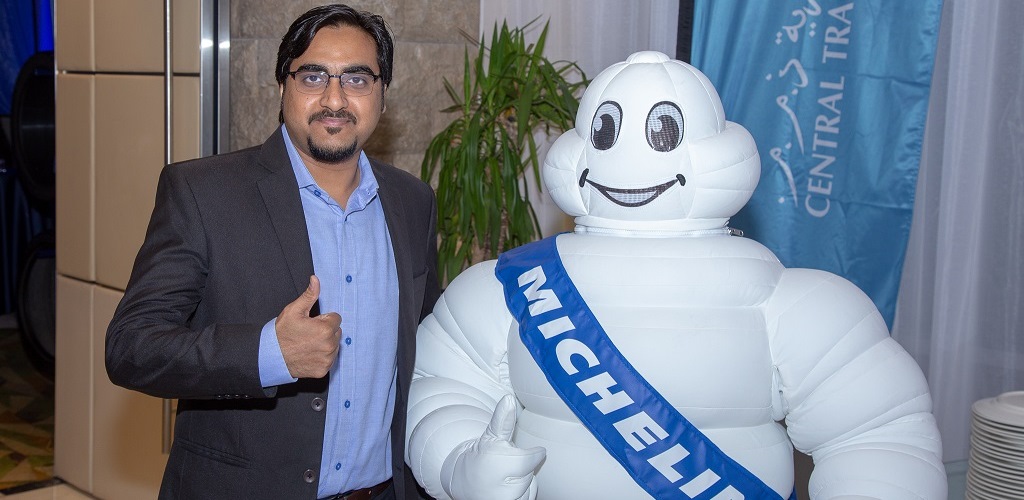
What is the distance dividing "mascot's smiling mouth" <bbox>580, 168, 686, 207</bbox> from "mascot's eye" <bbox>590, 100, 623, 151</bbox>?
6cm

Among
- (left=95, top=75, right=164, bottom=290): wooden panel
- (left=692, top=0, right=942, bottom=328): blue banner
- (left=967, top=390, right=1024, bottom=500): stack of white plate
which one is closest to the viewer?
(left=967, top=390, right=1024, bottom=500): stack of white plate

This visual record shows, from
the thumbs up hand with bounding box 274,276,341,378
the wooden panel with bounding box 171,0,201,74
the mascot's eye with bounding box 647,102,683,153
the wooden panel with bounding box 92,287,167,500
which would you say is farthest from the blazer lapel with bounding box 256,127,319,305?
the wooden panel with bounding box 92,287,167,500

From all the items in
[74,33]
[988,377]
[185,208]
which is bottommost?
[988,377]

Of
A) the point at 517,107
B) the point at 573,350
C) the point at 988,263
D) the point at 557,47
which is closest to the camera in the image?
the point at 573,350

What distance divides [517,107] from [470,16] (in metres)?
0.62

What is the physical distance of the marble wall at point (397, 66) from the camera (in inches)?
124

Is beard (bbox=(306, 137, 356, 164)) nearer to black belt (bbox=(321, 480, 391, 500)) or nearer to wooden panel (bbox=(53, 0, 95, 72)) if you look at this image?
black belt (bbox=(321, 480, 391, 500))

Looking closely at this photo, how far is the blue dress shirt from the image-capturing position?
181cm

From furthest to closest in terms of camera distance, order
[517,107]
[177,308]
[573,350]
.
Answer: [517,107] < [573,350] < [177,308]

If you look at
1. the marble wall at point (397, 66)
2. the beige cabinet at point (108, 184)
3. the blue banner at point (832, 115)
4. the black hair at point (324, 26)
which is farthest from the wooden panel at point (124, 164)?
the blue banner at point (832, 115)

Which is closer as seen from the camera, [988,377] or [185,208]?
[185,208]

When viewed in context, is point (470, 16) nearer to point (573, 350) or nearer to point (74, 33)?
point (74, 33)

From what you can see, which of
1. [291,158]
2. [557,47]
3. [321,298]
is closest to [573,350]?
[321,298]

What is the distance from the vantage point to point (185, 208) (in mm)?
1725
